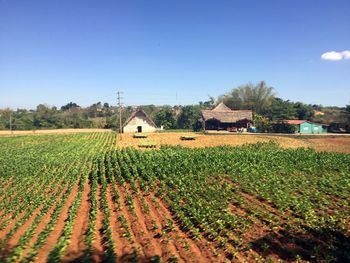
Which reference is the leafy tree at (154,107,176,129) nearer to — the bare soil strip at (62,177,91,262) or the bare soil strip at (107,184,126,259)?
the bare soil strip at (62,177,91,262)

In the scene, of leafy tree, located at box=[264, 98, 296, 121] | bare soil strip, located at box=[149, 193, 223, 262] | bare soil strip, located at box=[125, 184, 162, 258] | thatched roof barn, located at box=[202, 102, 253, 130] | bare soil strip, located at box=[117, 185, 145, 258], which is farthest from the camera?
leafy tree, located at box=[264, 98, 296, 121]

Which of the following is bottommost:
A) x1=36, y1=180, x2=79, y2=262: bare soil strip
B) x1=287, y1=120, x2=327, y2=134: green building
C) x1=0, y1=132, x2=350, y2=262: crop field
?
x1=36, y1=180, x2=79, y2=262: bare soil strip

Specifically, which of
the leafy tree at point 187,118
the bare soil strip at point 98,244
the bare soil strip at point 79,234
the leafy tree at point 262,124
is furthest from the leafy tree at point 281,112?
the bare soil strip at point 98,244

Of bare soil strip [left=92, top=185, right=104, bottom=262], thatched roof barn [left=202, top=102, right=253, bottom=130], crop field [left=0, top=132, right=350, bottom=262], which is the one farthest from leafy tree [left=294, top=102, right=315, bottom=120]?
bare soil strip [left=92, top=185, right=104, bottom=262]

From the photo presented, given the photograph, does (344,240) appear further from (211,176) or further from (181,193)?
(211,176)

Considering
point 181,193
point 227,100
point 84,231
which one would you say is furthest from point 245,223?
point 227,100

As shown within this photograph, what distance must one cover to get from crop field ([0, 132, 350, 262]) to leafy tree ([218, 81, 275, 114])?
62.2 metres

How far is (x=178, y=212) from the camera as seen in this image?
13469 mm

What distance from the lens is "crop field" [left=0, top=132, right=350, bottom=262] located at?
9938 mm

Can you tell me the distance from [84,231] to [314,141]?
118ft

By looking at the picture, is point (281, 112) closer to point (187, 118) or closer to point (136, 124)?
point (187, 118)

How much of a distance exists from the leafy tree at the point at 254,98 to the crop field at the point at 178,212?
6225 cm

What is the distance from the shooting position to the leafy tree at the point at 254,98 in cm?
8550

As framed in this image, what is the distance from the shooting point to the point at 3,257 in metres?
9.84
